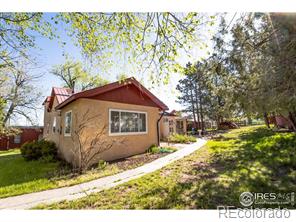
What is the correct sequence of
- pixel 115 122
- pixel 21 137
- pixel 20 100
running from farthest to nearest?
pixel 21 137
pixel 20 100
pixel 115 122

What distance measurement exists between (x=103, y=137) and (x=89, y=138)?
653 millimetres

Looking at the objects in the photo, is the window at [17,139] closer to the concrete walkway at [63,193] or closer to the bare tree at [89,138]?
the bare tree at [89,138]

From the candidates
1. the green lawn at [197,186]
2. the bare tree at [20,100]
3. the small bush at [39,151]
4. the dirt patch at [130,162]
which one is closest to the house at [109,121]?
the small bush at [39,151]

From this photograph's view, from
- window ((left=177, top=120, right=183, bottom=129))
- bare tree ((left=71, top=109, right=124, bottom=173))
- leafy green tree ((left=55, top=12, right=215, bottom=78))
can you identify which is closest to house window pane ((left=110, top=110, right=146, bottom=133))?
bare tree ((left=71, top=109, right=124, bottom=173))

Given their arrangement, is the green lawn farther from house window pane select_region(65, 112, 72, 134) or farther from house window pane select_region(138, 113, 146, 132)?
house window pane select_region(65, 112, 72, 134)

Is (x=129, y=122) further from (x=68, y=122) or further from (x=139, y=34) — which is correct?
(x=139, y=34)

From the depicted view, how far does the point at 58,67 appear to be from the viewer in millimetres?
23812

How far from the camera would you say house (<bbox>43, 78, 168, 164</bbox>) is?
23.8 feet

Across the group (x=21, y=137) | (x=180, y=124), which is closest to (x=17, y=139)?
(x=21, y=137)

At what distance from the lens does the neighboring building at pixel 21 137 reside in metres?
18.5

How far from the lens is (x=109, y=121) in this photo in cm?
800

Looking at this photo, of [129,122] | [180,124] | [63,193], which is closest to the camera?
[63,193]

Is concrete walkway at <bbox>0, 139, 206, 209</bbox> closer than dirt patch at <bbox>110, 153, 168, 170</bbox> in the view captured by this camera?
Yes
